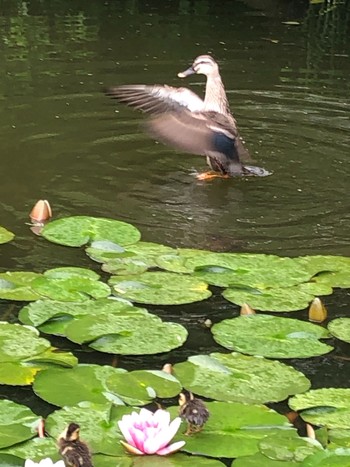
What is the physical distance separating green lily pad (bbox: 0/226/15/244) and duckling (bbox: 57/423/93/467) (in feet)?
6.88

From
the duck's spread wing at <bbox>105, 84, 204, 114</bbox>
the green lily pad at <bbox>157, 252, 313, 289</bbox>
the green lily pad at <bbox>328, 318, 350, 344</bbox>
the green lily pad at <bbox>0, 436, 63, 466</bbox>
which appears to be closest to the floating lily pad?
the green lily pad at <bbox>157, 252, 313, 289</bbox>

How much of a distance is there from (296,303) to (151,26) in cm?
782

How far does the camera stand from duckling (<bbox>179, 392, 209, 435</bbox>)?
3.05m

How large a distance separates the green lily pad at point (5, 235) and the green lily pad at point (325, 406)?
1.93m

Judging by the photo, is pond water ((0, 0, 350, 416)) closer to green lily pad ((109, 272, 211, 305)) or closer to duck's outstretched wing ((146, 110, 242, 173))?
green lily pad ((109, 272, 211, 305))

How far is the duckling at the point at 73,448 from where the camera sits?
9.04 ft

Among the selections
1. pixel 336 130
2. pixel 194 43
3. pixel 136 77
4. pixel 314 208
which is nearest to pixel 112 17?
pixel 194 43

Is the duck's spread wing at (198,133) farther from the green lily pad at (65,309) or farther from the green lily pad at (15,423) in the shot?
the green lily pad at (15,423)

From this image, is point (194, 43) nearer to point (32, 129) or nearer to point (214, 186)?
point (32, 129)

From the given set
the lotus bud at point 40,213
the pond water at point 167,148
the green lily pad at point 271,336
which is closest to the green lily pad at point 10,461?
the pond water at point 167,148

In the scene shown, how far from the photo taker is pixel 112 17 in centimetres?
1200

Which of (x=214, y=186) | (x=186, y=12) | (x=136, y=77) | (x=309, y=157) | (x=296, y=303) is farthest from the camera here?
(x=186, y=12)

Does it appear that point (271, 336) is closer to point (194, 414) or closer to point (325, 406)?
point (325, 406)

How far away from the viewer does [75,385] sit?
11.1 feet
